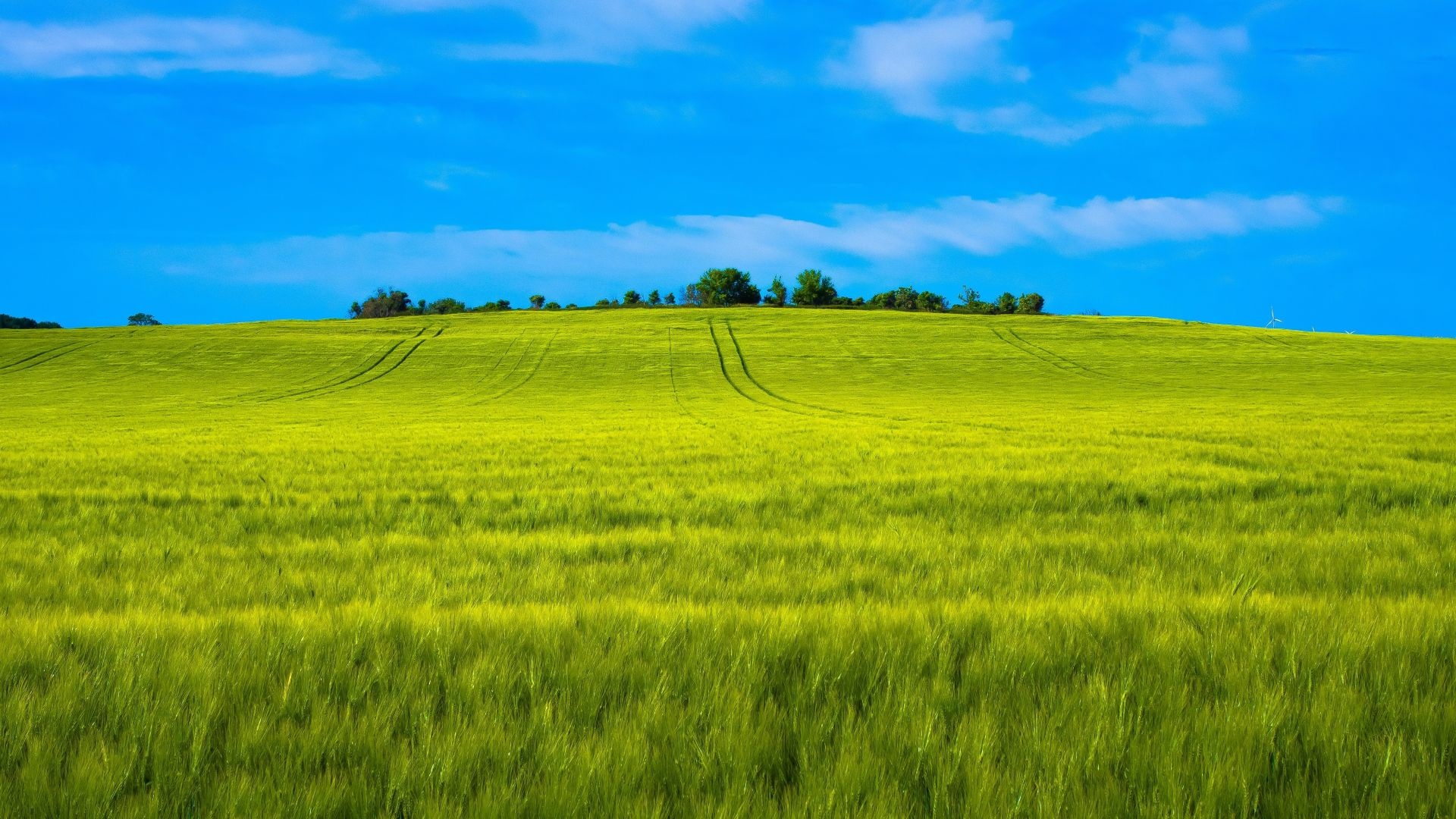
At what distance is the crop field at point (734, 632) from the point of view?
7.18 ft

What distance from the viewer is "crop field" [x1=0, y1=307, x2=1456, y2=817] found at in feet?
7.18

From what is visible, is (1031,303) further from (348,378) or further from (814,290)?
(348,378)

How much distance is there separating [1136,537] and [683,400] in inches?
1149

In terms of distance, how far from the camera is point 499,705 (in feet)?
8.60

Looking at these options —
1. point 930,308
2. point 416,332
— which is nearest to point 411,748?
point 416,332

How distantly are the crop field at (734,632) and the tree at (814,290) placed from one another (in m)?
112

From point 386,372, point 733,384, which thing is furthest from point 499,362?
point 733,384

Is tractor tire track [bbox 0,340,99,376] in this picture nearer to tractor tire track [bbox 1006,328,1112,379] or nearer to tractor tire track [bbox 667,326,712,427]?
tractor tire track [bbox 667,326,712,427]

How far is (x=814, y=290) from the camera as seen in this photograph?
126 meters

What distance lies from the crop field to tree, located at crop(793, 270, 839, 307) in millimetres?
111802

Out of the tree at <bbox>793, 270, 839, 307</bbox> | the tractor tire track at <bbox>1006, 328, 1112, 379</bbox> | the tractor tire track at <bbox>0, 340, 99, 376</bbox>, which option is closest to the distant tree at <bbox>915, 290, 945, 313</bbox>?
the tree at <bbox>793, 270, 839, 307</bbox>

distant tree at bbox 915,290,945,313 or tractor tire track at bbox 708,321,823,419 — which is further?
distant tree at bbox 915,290,945,313

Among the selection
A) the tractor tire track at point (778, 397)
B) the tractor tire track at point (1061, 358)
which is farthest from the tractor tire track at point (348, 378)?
the tractor tire track at point (1061, 358)

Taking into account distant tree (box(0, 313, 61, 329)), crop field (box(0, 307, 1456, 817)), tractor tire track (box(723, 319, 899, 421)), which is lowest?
crop field (box(0, 307, 1456, 817))
